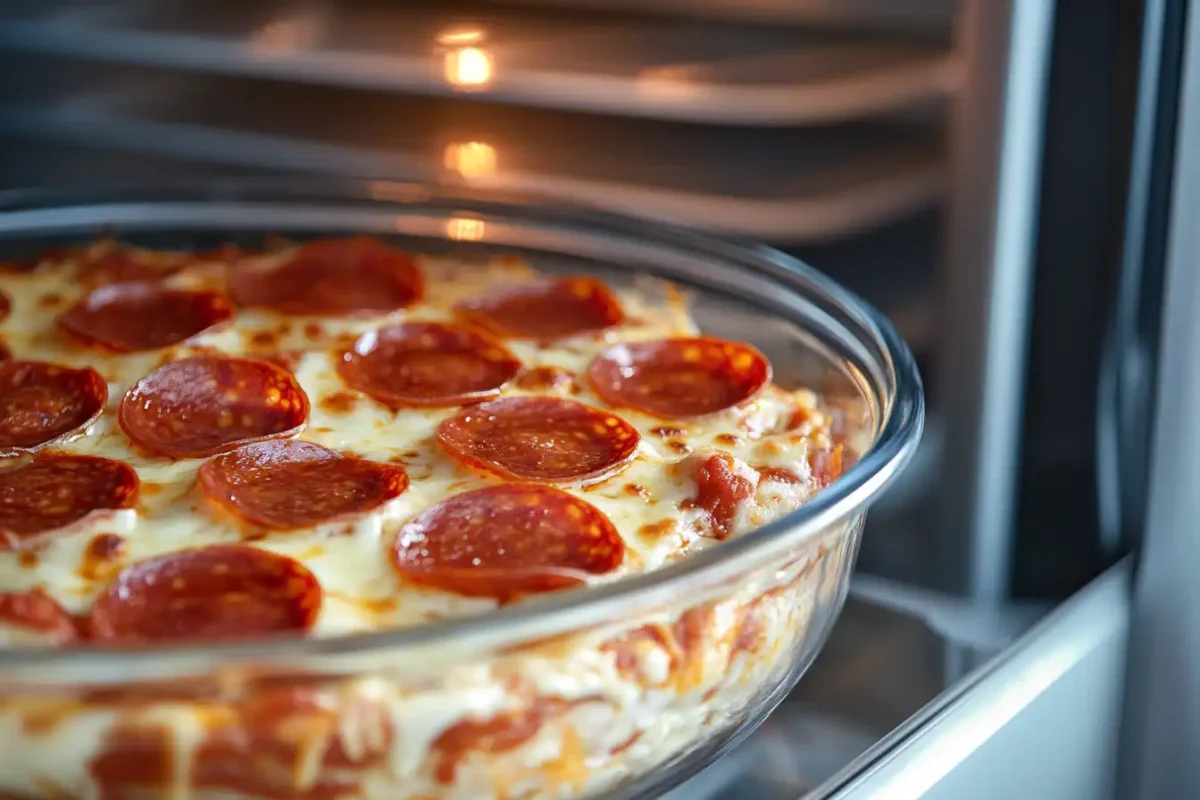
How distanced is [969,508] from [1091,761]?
6.0 inches

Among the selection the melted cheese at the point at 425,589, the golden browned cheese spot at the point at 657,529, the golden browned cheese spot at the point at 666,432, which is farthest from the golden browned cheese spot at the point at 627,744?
the golden browned cheese spot at the point at 666,432

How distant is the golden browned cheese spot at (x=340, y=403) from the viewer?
801mm

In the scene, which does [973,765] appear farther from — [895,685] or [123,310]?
[123,310]

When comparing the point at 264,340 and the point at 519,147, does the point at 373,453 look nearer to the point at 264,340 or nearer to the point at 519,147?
the point at 264,340

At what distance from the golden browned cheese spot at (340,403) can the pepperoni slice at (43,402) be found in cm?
12

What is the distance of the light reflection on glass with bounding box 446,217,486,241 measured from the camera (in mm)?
1003

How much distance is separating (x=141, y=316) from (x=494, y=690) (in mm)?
482

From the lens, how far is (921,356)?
926mm

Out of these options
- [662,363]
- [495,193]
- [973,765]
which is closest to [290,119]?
[495,193]

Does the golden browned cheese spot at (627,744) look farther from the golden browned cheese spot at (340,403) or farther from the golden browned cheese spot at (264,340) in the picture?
the golden browned cheese spot at (264,340)

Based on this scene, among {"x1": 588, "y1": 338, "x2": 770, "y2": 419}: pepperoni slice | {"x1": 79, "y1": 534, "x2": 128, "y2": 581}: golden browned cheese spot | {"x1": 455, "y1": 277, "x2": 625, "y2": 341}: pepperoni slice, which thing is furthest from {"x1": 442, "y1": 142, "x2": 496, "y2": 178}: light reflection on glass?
{"x1": 79, "y1": 534, "x2": 128, "y2": 581}: golden browned cheese spot

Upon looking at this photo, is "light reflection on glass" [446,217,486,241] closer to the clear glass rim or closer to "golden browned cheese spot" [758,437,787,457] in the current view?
the clear glass rim

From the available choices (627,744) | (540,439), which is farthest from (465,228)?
(627,744)

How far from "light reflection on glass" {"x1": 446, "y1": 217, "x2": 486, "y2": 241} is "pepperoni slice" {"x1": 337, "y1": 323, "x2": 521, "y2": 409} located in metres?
0.13
